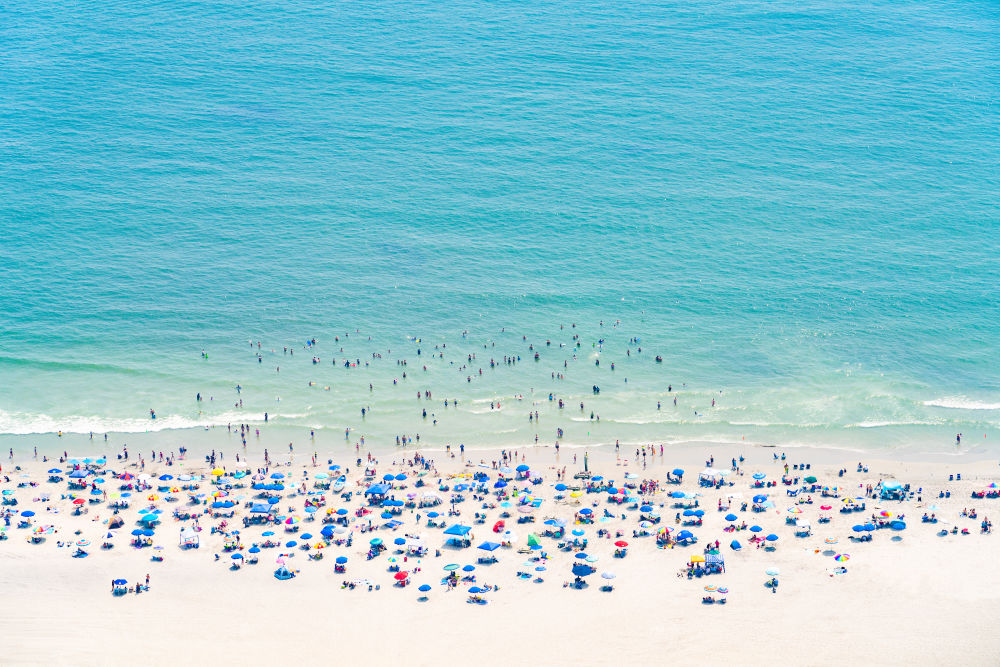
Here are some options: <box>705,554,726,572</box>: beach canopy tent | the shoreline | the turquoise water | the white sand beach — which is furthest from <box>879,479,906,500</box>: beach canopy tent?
<box>705,554,726,572</box>: beach canopy tent

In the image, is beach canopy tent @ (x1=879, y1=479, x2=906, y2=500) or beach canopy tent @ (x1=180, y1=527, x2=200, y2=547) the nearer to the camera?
beach canopy tent @ (x1=180, y1=527, x2=200, y2=547)

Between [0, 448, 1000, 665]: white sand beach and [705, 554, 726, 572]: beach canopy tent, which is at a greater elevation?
[705, 554, 726, 572]: beach canopy tent

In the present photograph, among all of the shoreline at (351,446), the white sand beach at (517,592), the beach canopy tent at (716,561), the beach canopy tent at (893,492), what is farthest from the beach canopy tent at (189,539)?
the beach canopy tent at (893,492)

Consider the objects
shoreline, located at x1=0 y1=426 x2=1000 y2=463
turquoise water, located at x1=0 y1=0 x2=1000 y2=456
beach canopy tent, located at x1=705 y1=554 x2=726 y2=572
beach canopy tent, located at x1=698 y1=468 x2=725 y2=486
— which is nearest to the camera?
beach canopy tent, located at x1=705 y1=554 x2=726 y2=572

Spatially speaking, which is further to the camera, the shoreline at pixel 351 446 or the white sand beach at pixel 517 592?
the shoreline at pixel 351 446

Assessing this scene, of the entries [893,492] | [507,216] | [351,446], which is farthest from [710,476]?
[507,216]

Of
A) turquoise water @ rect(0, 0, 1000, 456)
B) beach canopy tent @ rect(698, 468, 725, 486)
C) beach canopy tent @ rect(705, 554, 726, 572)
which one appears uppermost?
turquoise water @ rect(0, 0, 1000, 456)

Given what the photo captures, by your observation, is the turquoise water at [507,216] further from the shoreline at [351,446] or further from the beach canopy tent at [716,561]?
the beach canopy tent at [716,561]

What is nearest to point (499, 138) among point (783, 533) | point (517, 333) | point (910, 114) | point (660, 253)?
point (660, 253)

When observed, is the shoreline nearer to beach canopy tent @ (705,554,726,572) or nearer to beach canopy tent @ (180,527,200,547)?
beach canopy tent @ (180,527,200,547)

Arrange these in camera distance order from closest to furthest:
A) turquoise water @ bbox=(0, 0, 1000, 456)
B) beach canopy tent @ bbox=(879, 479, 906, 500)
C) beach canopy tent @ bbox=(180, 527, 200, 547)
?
beach canopy tent @ bbox=(180, 527, 200, 547)
beach canopy tent @ bbox=(879, 479, 906, 500)
turquoise water @ bbox=(0, 0, 1000, 456)
